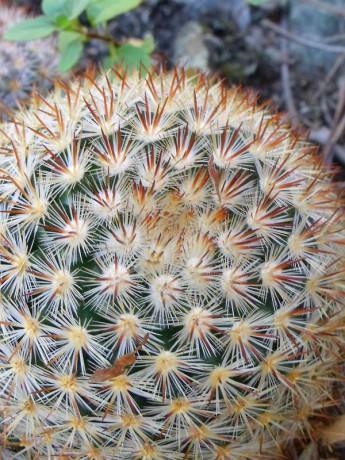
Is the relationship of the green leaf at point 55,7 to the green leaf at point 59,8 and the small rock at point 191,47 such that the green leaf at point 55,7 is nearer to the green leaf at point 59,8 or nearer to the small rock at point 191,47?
the green leaf at point 59,8

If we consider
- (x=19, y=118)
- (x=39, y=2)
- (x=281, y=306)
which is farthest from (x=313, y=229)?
(x=39, y=2)

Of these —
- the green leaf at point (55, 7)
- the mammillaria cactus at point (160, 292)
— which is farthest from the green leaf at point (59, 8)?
the mammillaria cactus at point (160, 292)

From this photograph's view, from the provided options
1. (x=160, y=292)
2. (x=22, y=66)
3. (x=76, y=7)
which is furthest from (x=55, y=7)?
(x=160, y=292)

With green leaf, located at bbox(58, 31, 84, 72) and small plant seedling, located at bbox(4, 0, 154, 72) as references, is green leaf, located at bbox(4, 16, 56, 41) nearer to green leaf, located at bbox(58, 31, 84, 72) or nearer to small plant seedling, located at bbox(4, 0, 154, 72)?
small plant seedling, located at bbox(4, 0, 154, 72)

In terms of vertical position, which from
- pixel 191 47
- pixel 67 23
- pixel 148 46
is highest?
pixel 67 23

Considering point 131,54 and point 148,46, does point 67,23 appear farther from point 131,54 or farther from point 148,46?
point 148,46

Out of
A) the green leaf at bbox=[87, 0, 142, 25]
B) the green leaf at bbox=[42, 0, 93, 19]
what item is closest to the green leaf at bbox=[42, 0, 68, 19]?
the green leaf at bbox=[42, 0, 93, 19]

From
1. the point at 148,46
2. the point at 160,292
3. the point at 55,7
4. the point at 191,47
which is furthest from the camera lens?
the point at 191,47
